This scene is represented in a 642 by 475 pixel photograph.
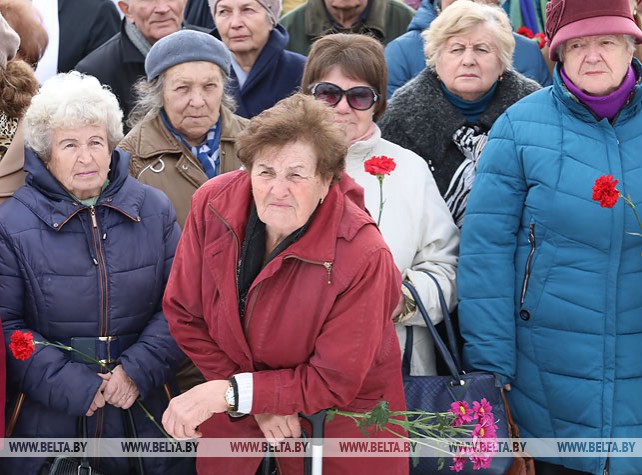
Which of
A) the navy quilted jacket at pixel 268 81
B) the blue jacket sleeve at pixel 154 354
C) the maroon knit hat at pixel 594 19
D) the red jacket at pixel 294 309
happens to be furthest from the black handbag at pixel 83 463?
the maroon knit hat at pixel 594 19

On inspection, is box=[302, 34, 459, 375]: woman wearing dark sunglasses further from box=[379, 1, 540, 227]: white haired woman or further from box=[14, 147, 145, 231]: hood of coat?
box=[14, 147, 145, 231]: hood of coat

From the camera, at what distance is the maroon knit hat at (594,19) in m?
3.57

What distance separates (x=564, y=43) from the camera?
12.1 feet

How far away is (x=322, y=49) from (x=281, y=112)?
1.01 m

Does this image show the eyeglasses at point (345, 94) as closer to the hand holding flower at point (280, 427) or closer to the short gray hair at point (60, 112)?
Answer: the short gray hair at point (60, 112)

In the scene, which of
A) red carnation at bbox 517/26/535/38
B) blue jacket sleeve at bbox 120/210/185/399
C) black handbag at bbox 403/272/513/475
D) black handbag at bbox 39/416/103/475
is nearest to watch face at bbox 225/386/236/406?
blue jacket sleeve at bbox 120/210/185/399

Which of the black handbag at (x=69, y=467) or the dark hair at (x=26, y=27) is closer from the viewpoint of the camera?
the black handbag at (x=69, y=467)

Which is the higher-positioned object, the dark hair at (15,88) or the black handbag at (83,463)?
the dark hair at (15,88)

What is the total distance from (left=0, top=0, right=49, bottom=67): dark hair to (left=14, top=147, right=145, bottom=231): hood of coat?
91 cm

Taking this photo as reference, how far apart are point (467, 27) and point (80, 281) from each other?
6.66 feet

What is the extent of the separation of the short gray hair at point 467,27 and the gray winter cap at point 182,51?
3.18 feet

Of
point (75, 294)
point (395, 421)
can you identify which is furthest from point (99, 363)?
point (395, 421)

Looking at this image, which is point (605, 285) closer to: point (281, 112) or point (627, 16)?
point (627, 16)

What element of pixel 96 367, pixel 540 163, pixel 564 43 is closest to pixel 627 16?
pixel 564 43
